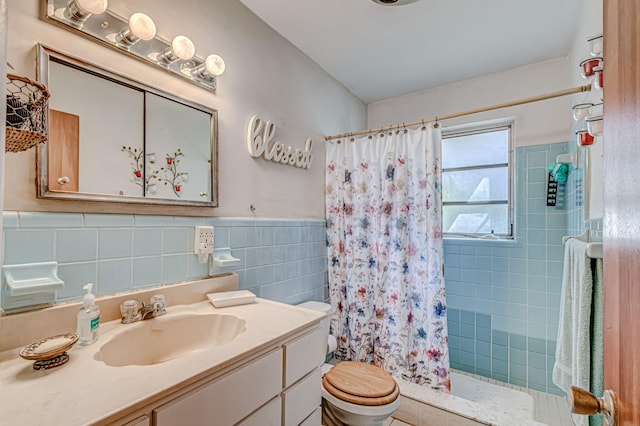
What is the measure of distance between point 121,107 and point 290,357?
116cm

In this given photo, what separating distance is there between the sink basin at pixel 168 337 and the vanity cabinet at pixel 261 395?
21 cm

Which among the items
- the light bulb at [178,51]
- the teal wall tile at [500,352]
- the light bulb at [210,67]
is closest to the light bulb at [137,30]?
the light bulb at [178,51]

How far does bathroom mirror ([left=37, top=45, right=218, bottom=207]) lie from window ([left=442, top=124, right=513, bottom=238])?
211 centimetres

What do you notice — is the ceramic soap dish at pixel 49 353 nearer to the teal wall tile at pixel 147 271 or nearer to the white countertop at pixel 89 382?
the white countertop at pixel 89 382

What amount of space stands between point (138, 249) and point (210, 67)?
903 mm

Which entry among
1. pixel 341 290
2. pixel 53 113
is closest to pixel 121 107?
pixel 53 113

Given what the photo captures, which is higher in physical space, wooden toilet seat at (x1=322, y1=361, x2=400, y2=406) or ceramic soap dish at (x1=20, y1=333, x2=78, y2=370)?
ceramic soap dish at (x1=20, y1=333, x2=78, y2=370)

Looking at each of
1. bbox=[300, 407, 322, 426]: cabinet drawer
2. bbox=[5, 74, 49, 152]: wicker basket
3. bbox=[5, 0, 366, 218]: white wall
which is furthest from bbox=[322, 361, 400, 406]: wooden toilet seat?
bbox=[5, 74, 49, 152]: wicker basket

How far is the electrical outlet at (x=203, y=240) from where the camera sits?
1390mm

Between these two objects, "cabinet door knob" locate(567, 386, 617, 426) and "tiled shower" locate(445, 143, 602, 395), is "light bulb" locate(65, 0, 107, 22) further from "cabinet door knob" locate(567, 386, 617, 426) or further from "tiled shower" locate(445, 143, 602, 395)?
"tiled shower" locate(445, 143, 602, 395)

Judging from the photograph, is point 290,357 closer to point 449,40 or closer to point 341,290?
point 341,290

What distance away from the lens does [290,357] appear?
3.47 ft

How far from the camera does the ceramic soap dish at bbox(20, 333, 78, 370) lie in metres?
0.74

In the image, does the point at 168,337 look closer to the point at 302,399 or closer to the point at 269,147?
the point at 302,399
